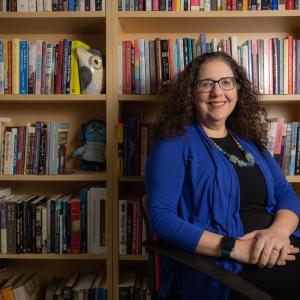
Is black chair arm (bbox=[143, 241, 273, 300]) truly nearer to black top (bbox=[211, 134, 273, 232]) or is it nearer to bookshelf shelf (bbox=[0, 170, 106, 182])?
black top (bbox=[211, 134, 273, 232])

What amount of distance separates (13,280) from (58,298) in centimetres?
27

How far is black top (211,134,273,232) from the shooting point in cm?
118

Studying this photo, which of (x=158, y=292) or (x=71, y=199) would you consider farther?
(x=71, y=199)

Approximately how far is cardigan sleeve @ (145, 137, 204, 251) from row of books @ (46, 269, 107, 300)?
0.74 meters

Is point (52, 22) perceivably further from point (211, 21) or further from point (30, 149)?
point (211, 21)

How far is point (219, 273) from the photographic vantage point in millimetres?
823

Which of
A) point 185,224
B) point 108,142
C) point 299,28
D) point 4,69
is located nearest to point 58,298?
point 108,142

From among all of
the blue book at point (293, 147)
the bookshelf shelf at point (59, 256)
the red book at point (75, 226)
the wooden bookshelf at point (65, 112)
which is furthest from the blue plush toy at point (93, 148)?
the blue book at point (293, 147)

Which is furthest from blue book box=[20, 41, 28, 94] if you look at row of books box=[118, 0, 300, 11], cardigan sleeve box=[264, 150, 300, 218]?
cardigan sleeve box=[264, 150, 300, 218]

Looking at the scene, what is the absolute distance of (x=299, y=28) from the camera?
173 cm

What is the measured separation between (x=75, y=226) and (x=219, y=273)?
96cm

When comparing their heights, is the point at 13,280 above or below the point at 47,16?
below

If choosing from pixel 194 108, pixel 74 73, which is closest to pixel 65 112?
pixel 74 73

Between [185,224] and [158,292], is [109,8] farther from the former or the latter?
[158,292]
